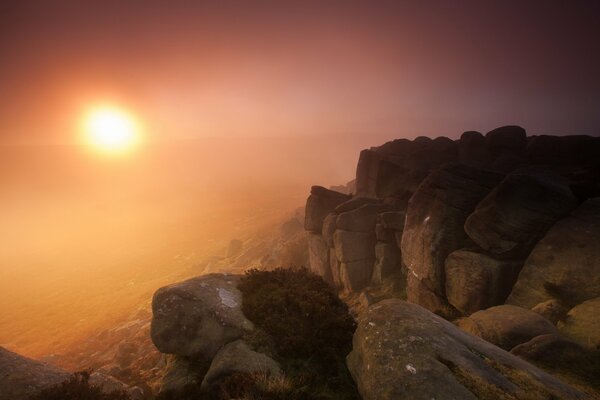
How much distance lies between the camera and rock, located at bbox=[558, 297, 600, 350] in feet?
37.0

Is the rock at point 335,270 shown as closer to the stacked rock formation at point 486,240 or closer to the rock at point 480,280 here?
the stacked rock formation at point 486,240

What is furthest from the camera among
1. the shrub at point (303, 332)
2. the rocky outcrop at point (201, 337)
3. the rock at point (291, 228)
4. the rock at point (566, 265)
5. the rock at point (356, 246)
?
the rock at point (291, 228)

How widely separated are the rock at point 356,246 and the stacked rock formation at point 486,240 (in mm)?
104

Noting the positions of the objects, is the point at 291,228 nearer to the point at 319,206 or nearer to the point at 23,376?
the point at 319,206

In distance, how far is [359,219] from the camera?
96.3ft

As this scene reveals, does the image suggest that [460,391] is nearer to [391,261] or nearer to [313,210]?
[391,261]

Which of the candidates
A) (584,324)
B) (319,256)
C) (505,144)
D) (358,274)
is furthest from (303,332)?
(505,144)

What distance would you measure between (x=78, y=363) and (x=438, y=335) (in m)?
38.2

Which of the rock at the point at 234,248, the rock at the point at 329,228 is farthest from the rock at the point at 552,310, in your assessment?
the rock at the point at 234,248

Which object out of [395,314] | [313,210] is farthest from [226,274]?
[313,210]

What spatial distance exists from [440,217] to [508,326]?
30.2ft

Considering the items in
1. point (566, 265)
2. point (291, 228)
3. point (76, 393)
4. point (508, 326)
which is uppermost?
point (566, 265)

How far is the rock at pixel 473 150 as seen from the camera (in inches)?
1510

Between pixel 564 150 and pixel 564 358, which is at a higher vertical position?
pixel 564 150
